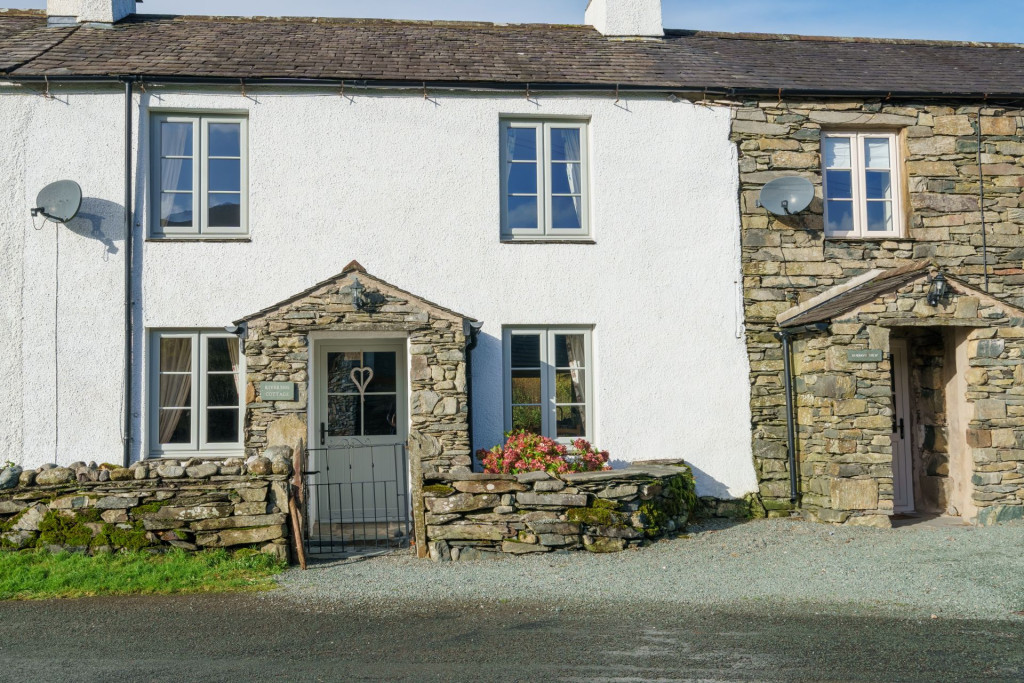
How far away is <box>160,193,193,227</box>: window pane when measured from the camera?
35.2 ft

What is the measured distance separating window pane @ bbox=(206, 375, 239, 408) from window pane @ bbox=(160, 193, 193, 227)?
1913 millimetres

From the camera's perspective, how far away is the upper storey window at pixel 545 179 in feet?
36.7

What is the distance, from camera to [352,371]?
1098 centimetres

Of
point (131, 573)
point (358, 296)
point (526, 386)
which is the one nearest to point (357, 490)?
point (526, 386)

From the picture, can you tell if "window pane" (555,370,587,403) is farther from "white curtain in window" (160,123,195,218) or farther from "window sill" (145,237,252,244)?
"white curtain in window" (160,123,195,218)

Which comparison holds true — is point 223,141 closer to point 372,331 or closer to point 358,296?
point 358,296

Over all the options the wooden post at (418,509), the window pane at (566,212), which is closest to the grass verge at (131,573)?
the wooden post at (418,509)

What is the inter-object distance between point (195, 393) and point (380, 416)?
86.6 inches

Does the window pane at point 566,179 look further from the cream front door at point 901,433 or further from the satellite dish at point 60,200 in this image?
the satellite dish at point 60,200

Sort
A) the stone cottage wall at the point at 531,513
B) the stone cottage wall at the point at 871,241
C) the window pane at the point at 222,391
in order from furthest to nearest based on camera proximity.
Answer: the stone cottage wall at the point at 871,241
the window pane at the point at 222,391
the stone cottage wall at the point at 531,513

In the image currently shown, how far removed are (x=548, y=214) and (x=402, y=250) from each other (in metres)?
1.89

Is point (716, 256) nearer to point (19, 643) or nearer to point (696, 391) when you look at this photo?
point (696, 391)

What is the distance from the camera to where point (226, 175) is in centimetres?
1084

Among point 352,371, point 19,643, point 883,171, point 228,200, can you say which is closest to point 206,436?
point 352,371
